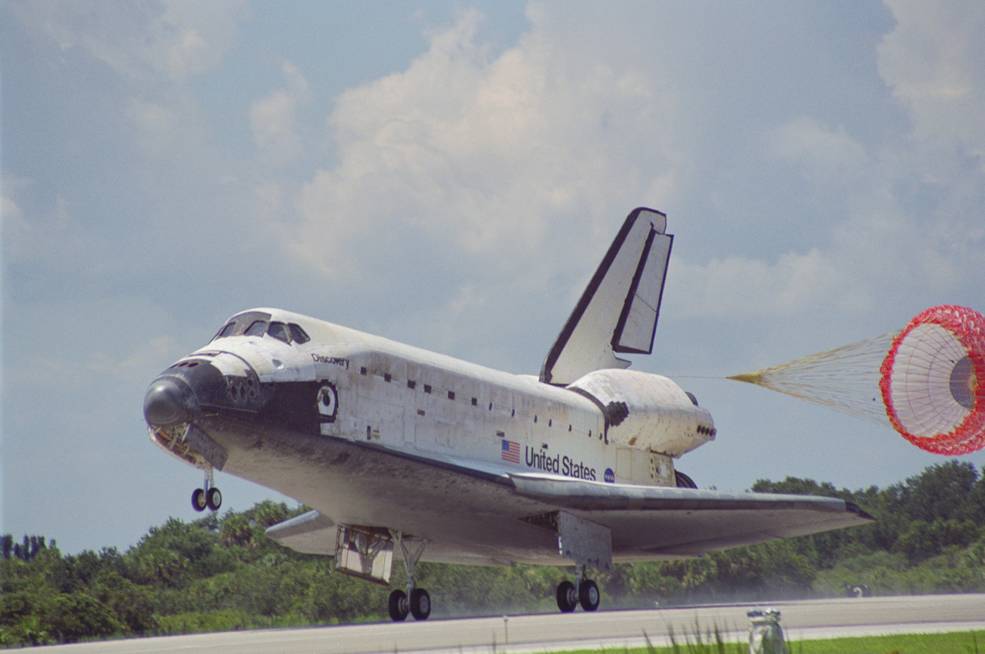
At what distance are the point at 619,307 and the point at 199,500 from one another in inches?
412

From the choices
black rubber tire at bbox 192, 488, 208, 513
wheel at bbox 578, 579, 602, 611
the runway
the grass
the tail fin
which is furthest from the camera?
the tail fin

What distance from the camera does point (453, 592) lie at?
22047 mm

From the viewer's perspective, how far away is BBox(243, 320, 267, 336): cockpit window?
1336cm

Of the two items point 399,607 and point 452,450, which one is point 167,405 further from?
point 399,607

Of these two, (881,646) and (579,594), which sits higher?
(579,594)

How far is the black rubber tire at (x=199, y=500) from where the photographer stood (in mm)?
12172

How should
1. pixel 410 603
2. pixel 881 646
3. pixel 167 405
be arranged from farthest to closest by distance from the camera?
1. pixel 410 603
2. pixel 167 405
3. pixel 881 646

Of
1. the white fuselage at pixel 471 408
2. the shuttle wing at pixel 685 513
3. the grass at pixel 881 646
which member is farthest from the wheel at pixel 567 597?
the grass at pixel 881 646

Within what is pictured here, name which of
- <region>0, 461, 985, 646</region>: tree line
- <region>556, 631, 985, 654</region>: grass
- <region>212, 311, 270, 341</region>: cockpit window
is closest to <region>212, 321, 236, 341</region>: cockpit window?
<region>212, 311, 270, 341</region>: cockpit window

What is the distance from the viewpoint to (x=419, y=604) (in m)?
15.0

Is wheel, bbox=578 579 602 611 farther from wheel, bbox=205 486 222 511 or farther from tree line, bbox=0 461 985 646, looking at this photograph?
wheel, bbox=205 486 222 511

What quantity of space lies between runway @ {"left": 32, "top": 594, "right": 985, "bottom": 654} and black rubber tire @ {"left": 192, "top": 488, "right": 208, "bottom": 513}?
134 centimetres

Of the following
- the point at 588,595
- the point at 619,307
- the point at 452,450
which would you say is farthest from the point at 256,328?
the point at 619,307

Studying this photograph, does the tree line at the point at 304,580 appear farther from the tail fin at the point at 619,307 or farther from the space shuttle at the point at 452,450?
the tail fin at the point at 619,307
